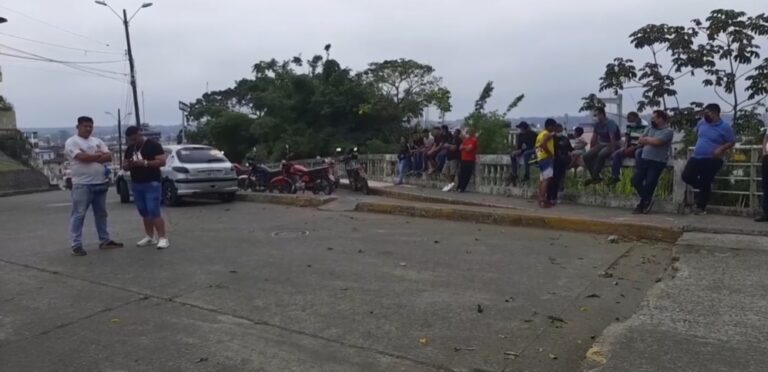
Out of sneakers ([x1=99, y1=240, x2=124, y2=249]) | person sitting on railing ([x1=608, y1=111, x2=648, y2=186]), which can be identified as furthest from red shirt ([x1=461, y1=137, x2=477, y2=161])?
sneakers ([x1=99, y1=240, x2=124, y2=249])

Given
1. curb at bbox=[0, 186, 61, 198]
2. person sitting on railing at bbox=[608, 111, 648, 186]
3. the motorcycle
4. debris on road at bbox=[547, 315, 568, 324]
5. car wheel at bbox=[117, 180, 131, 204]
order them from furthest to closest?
curb at bbox=[0, 186, 61, 198] < the motorcycle < car wheel at bbox=[117, 180, 131, 204] < person sitting on railing at bbox=[608, 111, 648, 186] < debris on road at bbox=[547, 315, 568, 324]

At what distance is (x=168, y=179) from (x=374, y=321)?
34.8ft

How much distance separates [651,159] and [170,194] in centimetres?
1023

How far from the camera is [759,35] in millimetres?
11656

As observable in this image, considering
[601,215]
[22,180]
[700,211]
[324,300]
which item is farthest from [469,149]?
[22,180]

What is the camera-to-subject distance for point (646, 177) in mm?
9453

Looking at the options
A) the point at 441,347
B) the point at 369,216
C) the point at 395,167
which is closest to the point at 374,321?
the point at 441,347

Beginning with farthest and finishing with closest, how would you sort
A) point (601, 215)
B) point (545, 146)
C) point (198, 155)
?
1. point (198, 155)
2. point (545, 146)
3. point (601, 215)

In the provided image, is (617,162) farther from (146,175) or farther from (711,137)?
(146,175)

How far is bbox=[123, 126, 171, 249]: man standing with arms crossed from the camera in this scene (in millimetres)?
8133

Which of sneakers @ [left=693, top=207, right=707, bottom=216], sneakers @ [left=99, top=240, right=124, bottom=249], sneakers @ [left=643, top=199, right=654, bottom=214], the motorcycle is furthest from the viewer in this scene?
the motorcycle

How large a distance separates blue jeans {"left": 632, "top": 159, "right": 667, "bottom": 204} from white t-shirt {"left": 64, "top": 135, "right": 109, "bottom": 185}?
25.2ft

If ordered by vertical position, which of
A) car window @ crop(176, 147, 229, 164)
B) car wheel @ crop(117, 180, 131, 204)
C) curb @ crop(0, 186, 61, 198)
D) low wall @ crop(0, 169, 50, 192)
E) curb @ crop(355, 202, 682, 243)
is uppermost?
car window @ crop(176, 147, 229, 164)

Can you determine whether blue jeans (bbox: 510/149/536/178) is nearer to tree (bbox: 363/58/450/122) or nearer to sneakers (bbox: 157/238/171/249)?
sneakers (bbox: 157/238/171/249)
